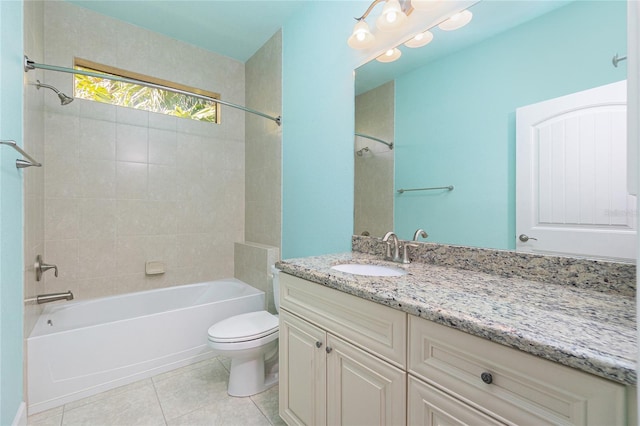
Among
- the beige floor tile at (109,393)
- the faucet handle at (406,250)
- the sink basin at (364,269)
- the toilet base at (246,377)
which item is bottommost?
the beige floor tile at (109,393)

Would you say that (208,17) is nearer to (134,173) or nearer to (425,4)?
(134,173)

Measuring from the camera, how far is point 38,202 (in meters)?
1.83

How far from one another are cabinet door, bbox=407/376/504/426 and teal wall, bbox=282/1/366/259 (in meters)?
1.02

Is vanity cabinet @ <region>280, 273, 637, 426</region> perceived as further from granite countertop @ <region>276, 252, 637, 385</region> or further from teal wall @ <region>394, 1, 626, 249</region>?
teal wall @ <region>394, 1, 626, 249</region>

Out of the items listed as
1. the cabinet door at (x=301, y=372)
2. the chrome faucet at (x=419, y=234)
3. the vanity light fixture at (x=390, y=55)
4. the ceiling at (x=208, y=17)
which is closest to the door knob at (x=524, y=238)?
the chrome faucet at (x=419, y=234)

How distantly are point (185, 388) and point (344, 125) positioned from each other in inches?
77.4

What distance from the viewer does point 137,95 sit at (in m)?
2.44

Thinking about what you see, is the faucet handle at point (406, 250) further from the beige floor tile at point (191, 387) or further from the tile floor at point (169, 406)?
the beige floor tile at point (191, 387)

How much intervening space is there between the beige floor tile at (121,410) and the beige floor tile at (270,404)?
50 cm

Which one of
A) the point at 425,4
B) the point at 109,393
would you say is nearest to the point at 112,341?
the point at 109,393

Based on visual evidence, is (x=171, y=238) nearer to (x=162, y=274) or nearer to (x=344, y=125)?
(x=162, y=274)

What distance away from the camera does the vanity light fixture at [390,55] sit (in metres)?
1.48

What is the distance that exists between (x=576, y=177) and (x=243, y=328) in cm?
175

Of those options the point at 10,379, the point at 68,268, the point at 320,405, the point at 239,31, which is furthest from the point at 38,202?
the point at 320,405
